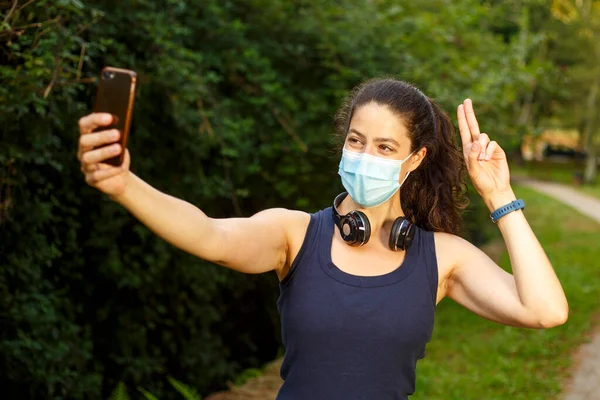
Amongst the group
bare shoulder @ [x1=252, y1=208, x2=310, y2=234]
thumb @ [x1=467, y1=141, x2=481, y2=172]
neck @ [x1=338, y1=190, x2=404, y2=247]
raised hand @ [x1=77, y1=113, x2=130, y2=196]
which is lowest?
neck @ [x1=338, y1=190, x2=404, y2=247]

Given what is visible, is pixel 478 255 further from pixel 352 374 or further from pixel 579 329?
pixel 579 329

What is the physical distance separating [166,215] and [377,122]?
2.87ft

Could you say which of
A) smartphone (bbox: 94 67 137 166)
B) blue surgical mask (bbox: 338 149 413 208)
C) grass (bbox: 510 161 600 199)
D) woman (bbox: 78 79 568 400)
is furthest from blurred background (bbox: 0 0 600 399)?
grass (bbox: 510 161 600 199)

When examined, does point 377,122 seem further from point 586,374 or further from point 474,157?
point 586,374

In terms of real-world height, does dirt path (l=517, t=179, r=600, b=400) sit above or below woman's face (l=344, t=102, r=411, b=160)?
below

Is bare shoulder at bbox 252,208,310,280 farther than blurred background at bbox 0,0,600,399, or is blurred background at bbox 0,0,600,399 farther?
blurred background at bbox 0,0,600,399

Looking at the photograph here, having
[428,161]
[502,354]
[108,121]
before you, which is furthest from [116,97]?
[502,354]

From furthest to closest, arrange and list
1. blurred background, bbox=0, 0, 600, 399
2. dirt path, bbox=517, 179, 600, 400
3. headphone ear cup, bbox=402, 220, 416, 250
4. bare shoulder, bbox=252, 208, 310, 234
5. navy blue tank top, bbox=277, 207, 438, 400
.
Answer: dirt path, bbox=517, 179, 600, 400 → blurred background, bbox=0, 0, 600, 399 → headphone ear cup, bbox=402, 220, 416, 250 → bare shoulder, bbox=252, 208, 310, 234 → navy blue tank top, bbox=277, 207, 438, 400

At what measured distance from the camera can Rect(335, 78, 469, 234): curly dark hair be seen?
2.85 metres

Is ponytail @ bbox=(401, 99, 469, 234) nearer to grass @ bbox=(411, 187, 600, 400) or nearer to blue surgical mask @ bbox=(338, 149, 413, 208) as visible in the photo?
blue surgical mask @ bbox=(338, 149, 413, 208)

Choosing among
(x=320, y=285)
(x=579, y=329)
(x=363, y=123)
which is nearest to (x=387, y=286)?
(x=320, y=285)

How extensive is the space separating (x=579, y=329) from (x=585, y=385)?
1.90 metres

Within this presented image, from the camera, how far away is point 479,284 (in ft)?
9.02

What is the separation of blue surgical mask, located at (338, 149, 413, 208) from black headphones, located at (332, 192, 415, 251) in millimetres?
103
